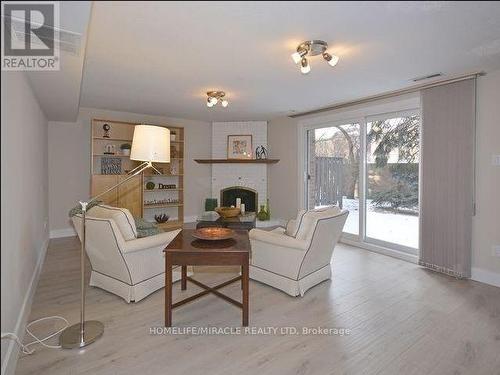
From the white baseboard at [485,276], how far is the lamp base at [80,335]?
3.96 meters

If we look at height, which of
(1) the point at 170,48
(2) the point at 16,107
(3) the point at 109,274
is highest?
(1) the point at 170,48

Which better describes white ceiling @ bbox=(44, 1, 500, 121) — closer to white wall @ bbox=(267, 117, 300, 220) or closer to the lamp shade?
the lamp shade

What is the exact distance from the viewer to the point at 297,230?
2910 millimetres

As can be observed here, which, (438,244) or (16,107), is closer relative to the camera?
(16,107)

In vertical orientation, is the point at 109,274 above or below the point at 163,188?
below

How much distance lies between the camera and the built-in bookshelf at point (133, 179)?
5469 mm

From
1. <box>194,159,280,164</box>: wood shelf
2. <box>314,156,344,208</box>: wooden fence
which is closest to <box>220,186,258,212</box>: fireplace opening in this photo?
<box>194,159,280,164</box>: wood shelf

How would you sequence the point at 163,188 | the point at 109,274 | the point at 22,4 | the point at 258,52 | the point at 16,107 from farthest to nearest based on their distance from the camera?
the point at 163,188, the point at 109,274, the point at 258,52, the point at 16,107, the point at 22,4

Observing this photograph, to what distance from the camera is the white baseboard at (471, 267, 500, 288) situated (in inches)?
130

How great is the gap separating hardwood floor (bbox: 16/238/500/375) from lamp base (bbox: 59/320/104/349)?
6 centimetres

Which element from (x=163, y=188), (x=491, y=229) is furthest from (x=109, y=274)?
(x=491, y=229)

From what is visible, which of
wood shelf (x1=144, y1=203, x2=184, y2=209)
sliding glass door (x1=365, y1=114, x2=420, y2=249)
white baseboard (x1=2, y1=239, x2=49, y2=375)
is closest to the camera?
white baseboard (x1=2, y1=239, x2=49, y2=375)

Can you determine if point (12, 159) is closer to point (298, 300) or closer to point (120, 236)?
point (120, 236)

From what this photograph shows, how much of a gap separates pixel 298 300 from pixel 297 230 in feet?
2.23
